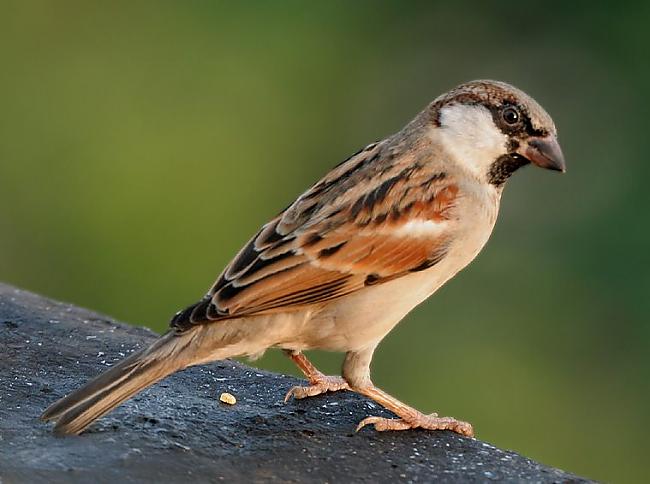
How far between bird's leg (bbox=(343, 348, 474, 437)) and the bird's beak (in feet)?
3.04

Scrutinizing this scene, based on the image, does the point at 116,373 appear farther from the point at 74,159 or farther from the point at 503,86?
the point at 74,159

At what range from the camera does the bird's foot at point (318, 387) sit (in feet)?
15.5

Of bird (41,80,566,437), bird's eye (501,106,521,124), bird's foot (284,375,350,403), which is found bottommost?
bird's foot (284,375,350,403)

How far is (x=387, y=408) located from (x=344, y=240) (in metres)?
0.60

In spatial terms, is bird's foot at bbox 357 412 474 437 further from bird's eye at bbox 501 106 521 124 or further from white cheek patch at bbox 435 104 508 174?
bird's eye at bbox 501 106 521 124

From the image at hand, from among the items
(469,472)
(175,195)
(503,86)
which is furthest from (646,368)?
(469,472)

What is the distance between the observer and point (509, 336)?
8.63m

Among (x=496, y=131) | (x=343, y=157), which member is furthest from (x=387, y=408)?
(x=343, y=157)

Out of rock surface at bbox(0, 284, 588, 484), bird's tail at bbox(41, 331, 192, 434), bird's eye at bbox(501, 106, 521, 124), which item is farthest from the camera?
bird's eye at bbox(501, 106, 521, 124)

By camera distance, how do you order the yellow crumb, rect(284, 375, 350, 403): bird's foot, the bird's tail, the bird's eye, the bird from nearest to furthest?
the bird's tail, the bird, the yellow crumb, rect(284, 375, 350, 403): bird's foot, the bird's eye

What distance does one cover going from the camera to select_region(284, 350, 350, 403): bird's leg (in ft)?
15.6

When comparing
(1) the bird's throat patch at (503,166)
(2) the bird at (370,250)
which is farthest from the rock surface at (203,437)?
(1) the bird's throat patch at (503,166)

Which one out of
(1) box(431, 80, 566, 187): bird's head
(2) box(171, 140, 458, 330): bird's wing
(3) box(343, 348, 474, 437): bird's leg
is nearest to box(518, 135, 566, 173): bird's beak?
(1) box(431, 80, 566, 187): bird's head

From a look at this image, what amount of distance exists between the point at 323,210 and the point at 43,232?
16.4ft
